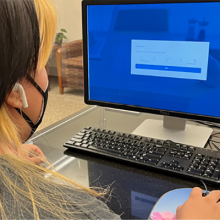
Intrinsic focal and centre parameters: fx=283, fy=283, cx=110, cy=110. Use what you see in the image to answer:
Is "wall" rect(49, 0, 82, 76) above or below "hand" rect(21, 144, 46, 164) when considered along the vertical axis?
above

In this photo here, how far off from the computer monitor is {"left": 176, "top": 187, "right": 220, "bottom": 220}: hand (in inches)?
12.2

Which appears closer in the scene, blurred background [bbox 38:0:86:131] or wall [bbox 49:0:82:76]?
blurred background [bbox 38:0:86:131]

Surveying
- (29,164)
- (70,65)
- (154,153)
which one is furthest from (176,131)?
(70,65)

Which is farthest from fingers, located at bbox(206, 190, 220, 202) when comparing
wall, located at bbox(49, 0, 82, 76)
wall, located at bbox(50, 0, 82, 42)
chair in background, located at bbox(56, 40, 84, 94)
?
wall, located at bbox(50, 0, 82, 42)

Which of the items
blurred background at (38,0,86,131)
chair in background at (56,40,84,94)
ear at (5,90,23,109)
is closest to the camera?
ear at (5,90,23,109)

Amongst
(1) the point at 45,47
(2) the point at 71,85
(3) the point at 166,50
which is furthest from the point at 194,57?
(2) the point at 71,85

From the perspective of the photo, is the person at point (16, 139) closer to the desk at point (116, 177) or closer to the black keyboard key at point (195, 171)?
the desk at point (116, 177)

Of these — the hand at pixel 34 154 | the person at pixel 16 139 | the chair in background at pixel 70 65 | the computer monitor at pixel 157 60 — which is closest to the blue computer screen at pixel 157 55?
the computer monitor at pixel 157 60

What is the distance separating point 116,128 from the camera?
107cm

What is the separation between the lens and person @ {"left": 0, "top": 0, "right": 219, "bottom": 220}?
16.5 inches

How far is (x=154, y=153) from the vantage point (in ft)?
2.66

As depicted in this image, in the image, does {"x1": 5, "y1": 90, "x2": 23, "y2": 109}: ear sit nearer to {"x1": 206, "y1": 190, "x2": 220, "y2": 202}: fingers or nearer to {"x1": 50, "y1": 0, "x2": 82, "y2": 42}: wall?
{"x1": 206, "y1": 190, "x2": 220, "y2": 202}: fingers

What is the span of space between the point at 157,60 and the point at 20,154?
517mm

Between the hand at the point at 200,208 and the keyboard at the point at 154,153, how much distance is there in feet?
0.28
